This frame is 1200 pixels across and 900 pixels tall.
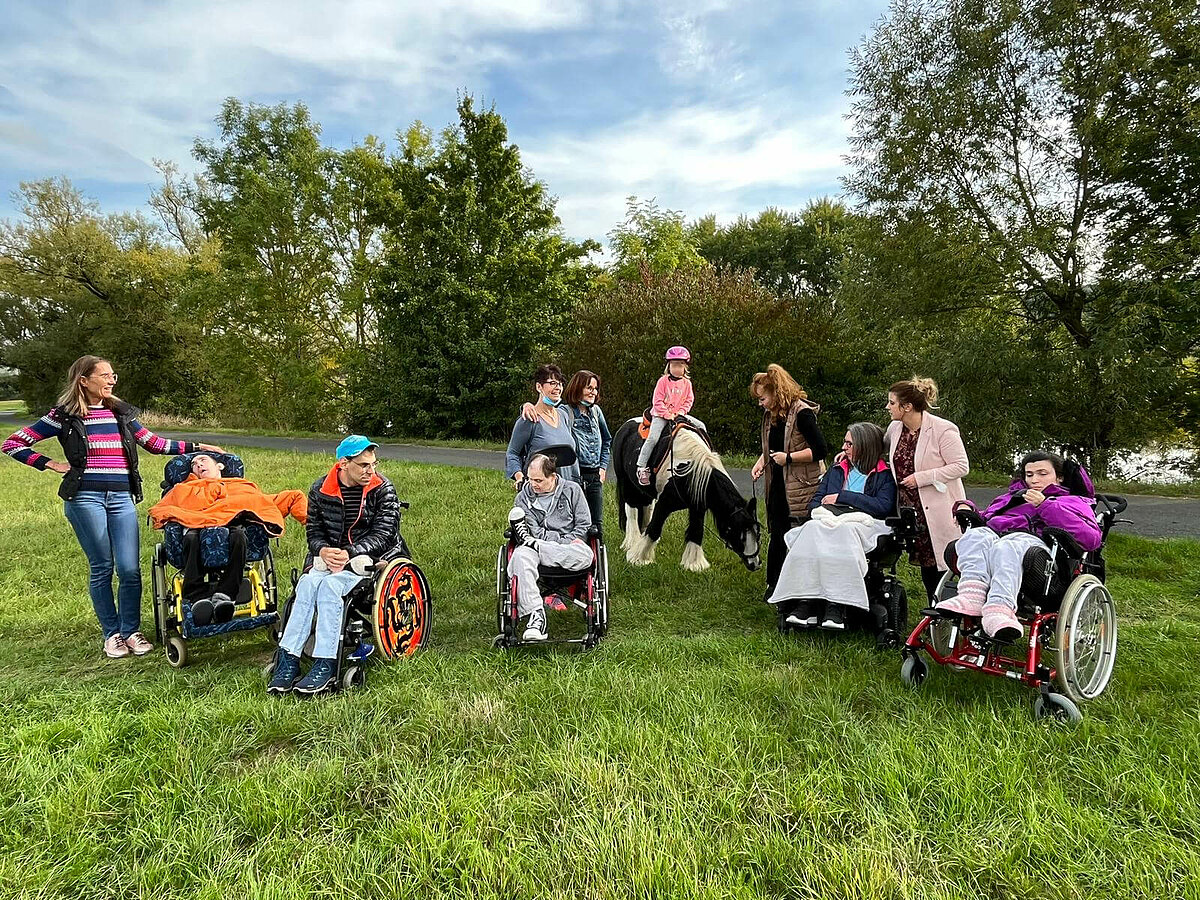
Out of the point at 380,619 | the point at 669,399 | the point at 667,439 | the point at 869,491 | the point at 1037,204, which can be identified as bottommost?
the point at 380,619

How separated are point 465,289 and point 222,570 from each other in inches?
615

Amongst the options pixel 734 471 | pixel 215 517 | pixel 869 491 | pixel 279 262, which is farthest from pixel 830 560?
pixel 279 262

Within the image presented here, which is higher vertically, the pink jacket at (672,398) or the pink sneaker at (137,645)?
the pink jacket at (672,398)

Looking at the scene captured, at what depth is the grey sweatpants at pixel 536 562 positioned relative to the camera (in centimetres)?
391

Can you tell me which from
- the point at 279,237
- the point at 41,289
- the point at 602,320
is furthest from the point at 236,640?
the point at 41,289

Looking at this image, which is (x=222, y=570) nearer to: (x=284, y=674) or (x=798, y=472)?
(x=284, y=674)

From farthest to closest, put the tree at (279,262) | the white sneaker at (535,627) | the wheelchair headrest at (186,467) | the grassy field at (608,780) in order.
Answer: the tree at (279,262)
the wheelchair headrest at (186,467)
the white sneaker at (535,627)
the grassy field at (608,780)

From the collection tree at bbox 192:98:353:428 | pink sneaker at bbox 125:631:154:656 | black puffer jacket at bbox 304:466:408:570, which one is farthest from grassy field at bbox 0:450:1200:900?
tree at bbox 192:98:353:428

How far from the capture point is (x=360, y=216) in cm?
2538

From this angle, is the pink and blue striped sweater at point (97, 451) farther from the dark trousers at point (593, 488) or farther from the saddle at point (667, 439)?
the saddle at point (667, 439)

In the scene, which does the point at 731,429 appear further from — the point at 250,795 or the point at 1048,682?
the point at 250,795

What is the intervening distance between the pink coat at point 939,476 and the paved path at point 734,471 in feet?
9.99

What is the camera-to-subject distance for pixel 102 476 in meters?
4.11

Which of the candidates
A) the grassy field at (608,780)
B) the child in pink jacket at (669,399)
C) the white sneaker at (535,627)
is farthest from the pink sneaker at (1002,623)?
the child in pink jacket at (669,399)
